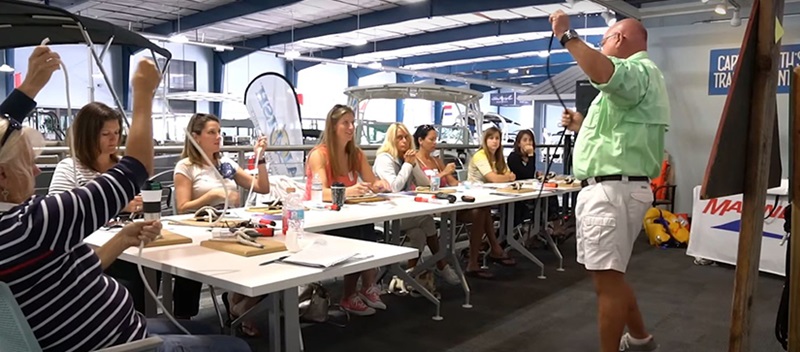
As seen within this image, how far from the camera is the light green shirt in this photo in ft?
7.97

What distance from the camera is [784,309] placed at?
6.88 feet

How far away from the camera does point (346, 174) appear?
3.88 metres

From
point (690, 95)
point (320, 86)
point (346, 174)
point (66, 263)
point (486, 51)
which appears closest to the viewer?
point (66, 263)

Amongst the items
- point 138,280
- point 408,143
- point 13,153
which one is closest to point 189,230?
point 138,280

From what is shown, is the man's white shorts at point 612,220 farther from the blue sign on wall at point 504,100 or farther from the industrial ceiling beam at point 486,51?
the blue sign on wall at point 504,100

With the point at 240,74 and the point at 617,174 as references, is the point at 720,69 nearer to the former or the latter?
Answer: the point at 617,174

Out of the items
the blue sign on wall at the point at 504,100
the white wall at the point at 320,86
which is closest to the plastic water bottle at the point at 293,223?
the white wall at the point at 320,86

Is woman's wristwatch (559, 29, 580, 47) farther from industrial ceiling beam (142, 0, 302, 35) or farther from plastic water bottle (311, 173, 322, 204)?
industrial ceiling beam (142, 0, 302, 35)

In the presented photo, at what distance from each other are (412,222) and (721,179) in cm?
283

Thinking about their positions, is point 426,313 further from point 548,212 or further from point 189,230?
point 548,212

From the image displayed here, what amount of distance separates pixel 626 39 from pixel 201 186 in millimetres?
2277

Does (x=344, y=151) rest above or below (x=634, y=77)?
below

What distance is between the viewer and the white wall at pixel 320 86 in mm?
17484

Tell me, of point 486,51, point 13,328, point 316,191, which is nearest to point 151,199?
point 13,328
